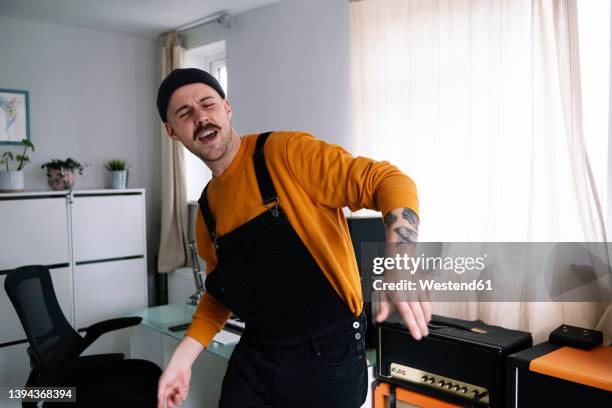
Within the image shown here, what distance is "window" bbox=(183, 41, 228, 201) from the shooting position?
473 cm

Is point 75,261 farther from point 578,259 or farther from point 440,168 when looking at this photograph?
point 578,259

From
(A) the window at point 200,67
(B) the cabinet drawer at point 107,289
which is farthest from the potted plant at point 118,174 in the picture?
(B) the cabinet drawer at point 107,289

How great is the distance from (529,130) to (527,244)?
0.53 metres

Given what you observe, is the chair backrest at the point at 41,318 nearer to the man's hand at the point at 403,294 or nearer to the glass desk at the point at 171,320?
the glass desk at the point at 171,320

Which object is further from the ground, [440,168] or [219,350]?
[440,168]

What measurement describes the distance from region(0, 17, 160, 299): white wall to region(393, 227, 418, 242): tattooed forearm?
4091 millimetres

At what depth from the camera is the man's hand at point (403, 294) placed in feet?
2.87

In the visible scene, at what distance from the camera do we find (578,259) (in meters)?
2.32

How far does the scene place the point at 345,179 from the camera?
4.05 feet

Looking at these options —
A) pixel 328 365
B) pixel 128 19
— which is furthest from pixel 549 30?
pixel 128 19

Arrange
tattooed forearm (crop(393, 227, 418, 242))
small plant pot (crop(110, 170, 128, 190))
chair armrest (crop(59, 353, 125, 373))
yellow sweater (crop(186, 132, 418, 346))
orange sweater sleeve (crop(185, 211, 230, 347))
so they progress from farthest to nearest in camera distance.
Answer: small plant pot (crop(110, 170, 128, 190)) < chair armrest (crop(59, 353, 125, 373)) < orange sweater sleeve (crop(185, 211, 230, 347)) < yellow sweater (crop(186, 132, 418, 346)) < tattooed forearm (crop(393, 227, 418, 242))

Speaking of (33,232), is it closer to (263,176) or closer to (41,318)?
(41,318)

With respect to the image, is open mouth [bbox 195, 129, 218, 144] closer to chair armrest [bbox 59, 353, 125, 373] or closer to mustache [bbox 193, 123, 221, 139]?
mustache [bbox 193, 123, 221, 139]
